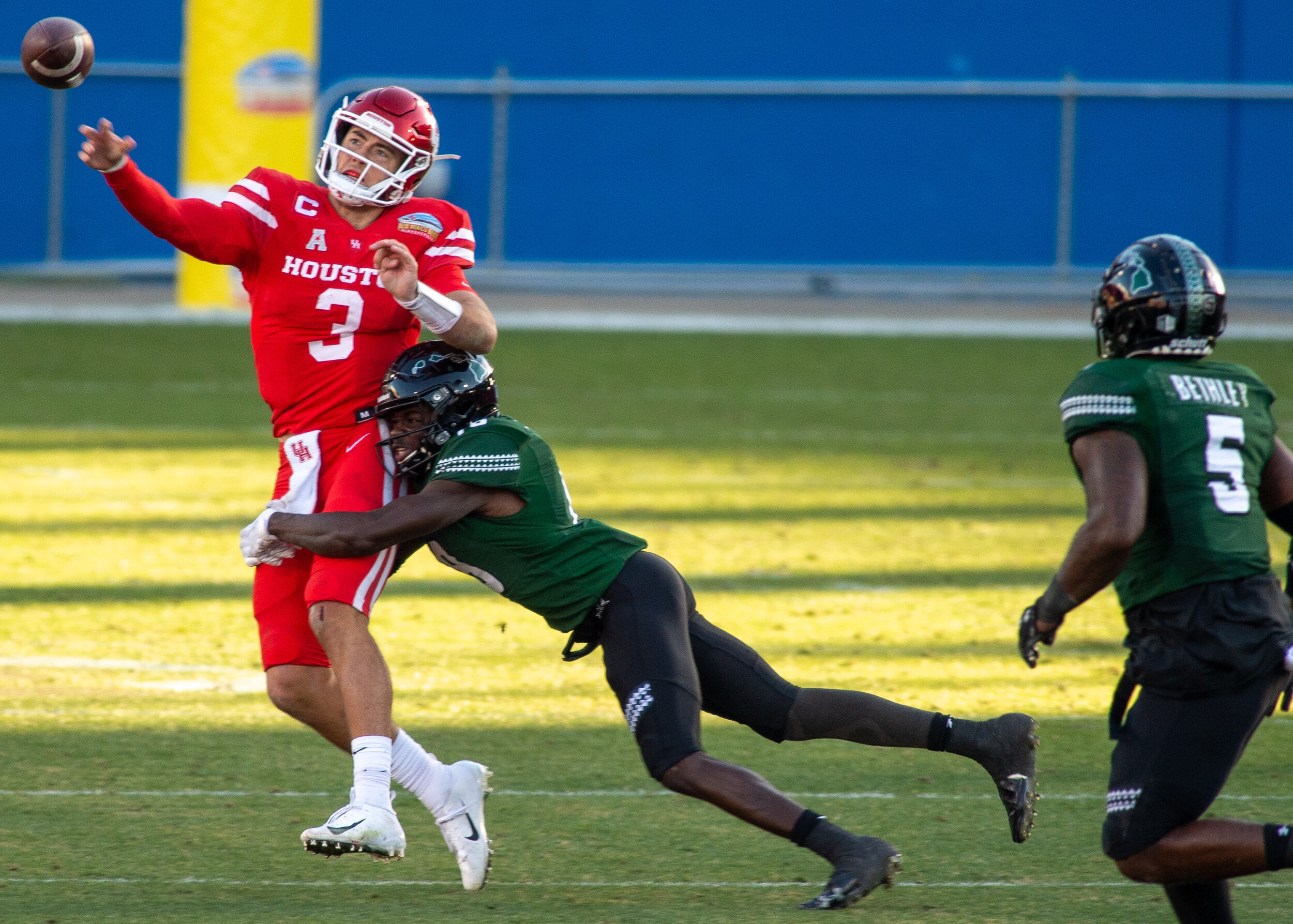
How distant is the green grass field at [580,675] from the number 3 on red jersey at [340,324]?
1.30 meters

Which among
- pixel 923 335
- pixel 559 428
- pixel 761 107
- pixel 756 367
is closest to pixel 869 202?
pixel 761 107

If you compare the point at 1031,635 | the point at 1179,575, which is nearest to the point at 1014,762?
the point at 1031,635

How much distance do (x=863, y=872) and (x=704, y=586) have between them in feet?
12.8

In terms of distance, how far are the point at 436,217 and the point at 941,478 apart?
20.7 feet

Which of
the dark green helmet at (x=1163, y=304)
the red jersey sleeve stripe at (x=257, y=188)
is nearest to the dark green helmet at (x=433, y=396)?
the red jersey sleeve stripe at (x=257, y=188)

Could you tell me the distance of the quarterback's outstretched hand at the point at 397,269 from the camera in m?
4.17

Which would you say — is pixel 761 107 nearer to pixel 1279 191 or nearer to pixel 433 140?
pixel 1279 191

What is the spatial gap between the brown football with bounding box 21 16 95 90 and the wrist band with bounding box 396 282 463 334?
140cm

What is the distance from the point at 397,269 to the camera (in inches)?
165

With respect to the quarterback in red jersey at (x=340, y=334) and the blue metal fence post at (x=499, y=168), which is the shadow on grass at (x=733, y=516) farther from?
the blue metal fence post at (x=499, y=168)

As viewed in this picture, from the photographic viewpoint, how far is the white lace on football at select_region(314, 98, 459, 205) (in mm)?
4520

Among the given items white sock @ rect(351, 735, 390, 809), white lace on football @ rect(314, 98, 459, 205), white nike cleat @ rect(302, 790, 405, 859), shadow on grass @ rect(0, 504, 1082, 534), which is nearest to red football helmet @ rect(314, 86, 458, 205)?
white lace on football @ rect(314, 98, 459, 205)

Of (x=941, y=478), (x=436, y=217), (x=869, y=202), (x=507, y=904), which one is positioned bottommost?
(x=507, y=904)

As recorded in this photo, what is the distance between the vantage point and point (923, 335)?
54.1 feet
